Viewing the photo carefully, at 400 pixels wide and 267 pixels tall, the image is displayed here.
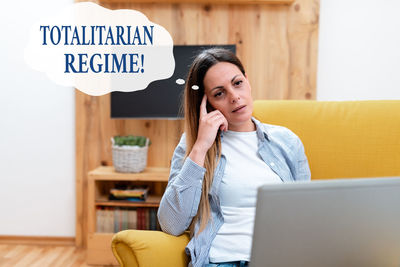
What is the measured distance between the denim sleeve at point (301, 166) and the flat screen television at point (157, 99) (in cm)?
122

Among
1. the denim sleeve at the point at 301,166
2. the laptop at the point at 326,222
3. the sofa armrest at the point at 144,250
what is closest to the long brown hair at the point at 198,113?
the sofa armrest at the point at 144,250

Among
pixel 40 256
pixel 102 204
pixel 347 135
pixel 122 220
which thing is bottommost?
pixel 40 256

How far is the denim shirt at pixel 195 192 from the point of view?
118cm

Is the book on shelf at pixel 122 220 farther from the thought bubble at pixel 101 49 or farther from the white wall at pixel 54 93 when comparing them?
the thought bubble at pixel 101 49

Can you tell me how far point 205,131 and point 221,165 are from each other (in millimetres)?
129

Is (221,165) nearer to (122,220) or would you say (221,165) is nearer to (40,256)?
(122,220)

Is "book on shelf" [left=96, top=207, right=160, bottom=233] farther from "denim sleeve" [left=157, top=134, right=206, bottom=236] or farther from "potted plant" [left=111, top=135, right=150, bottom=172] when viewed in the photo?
"denim sleeve" [left=157, top=134, right=206, bottom=236]

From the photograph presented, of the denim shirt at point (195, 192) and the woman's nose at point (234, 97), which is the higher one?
the woman's nose at point (234, 97)

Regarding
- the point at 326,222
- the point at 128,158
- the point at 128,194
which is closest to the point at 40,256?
the point at 128,194

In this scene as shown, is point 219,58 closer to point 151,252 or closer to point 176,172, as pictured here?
point 176,172

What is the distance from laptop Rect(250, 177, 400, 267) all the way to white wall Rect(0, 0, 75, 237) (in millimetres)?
2264

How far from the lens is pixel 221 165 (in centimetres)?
129

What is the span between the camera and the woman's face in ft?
4.24

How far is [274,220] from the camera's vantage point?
691mm
